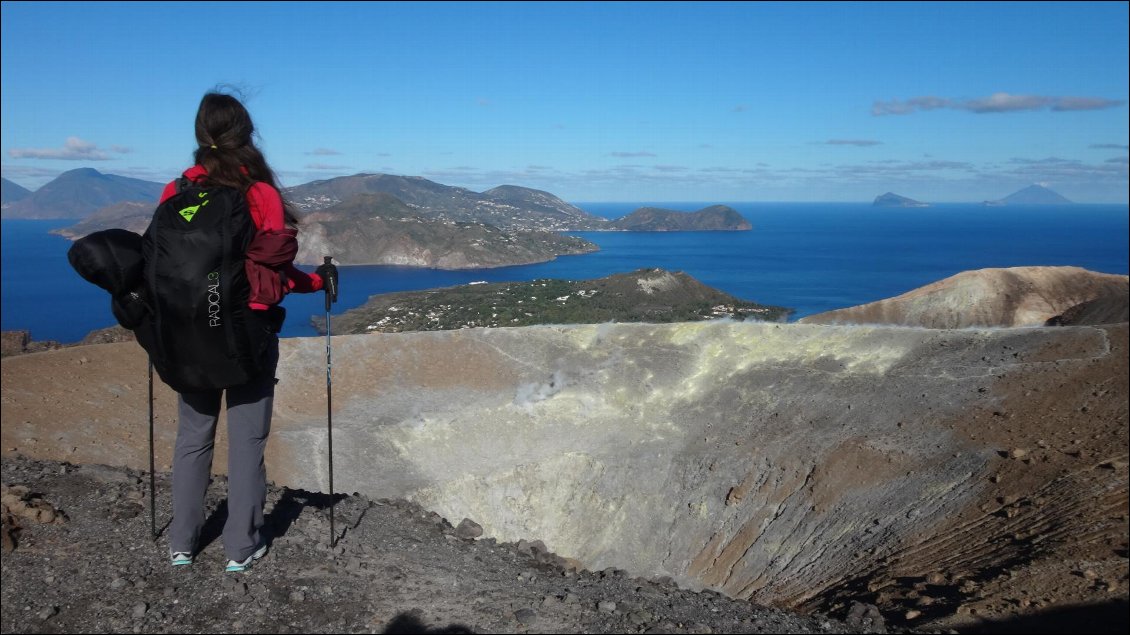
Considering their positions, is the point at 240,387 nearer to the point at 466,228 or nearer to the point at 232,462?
the point at 232,462

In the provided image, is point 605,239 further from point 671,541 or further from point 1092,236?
point 1092,236

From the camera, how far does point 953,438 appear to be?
14.9m

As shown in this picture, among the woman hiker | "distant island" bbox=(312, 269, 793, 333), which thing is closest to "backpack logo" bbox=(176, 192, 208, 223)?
the woman hiker

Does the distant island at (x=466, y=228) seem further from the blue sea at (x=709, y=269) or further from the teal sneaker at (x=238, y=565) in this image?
the teal sneaker at (x=238, y=565)

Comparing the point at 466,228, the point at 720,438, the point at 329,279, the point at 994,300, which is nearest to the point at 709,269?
the point at 994,300

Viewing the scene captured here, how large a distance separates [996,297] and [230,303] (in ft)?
151

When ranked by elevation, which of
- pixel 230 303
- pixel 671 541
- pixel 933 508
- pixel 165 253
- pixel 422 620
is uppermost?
pixel 165 253

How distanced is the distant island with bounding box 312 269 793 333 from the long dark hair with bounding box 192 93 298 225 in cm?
3422

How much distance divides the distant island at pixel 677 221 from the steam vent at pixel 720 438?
67813 millimetres

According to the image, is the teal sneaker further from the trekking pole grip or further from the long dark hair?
the long dark hair

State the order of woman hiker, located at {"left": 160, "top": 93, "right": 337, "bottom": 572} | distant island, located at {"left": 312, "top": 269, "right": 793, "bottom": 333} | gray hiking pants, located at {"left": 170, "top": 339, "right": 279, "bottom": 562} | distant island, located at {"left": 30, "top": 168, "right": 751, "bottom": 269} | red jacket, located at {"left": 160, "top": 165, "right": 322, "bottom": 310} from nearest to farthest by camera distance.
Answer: red jacket, located at {"left": 160, "top": 165, "right": 322, "bottom": 310}
woman hiker, located at {"left": 160, "top": 93, "right": 337, "bottom": 572}
gray hiking pants, located at {"left": 170, "top": 339, "right": 279, "bottom": 562}
distant island, located at {"left": 312, "top": 269, "right": 793, "bottom": 333}
distant island, located at {"left": 30, "top": 168, "right": 751, "bottom": 269}

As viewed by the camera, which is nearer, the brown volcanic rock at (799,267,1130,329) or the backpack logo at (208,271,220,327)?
the backpack logo at (208,271,220,327)

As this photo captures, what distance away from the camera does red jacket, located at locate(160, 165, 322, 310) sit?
4.43 metres

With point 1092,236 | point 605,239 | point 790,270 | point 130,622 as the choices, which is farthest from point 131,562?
point 1092,236
